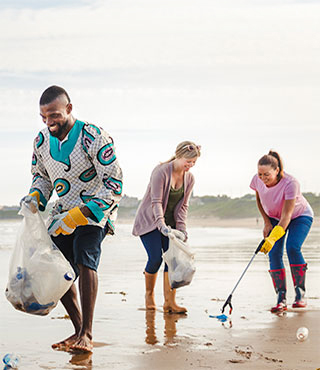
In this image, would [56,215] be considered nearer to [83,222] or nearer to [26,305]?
[83,222]

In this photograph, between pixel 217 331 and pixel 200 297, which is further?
pixel 200 297

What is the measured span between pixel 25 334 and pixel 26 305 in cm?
89

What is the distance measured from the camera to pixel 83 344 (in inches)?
175

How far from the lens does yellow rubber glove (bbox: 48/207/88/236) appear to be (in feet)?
14.6

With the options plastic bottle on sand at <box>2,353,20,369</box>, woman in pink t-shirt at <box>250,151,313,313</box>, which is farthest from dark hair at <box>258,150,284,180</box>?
plastic bottle on sand at <box>2,353,20,369</box>

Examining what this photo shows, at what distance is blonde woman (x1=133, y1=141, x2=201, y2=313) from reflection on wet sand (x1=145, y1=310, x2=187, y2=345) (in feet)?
0.77

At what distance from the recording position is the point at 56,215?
15.2 ft

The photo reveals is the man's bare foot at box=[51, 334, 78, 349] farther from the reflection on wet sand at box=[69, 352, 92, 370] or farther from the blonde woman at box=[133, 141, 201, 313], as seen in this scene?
the blonde woman at box=[133, 141, 201, 313]

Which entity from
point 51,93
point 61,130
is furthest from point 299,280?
point 51,93

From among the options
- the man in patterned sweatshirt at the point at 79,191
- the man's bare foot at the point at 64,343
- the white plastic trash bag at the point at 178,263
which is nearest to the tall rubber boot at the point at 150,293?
the white plastic trash bag at the point at 178,263

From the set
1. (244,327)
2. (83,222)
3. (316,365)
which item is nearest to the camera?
(316,365)

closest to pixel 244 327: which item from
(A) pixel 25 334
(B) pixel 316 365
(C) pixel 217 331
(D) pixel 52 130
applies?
(C) pixel 217 331

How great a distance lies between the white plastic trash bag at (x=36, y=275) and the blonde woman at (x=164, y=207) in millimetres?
1927

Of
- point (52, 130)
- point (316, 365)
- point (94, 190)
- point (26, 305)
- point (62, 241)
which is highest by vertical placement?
point (52, 130)
